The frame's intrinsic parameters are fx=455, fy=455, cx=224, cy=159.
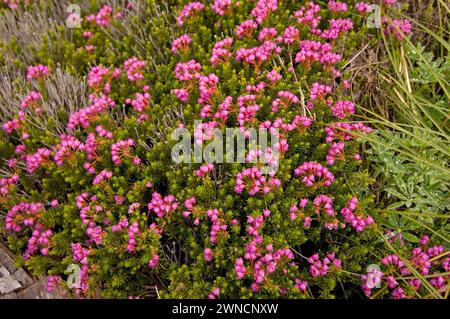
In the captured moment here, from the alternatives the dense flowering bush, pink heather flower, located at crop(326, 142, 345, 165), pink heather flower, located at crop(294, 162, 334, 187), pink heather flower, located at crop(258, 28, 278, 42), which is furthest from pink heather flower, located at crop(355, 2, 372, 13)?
pink heather flower, located at crop(294, 162, 334, 187)

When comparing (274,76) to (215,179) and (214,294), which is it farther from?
(214,294)

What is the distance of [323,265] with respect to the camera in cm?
321

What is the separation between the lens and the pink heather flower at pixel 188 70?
3740 millimetres

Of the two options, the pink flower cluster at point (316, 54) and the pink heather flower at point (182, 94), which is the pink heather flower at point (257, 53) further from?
the pink heather flower at point (182, 94)

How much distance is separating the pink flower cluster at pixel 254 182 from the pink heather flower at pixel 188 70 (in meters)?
1.03

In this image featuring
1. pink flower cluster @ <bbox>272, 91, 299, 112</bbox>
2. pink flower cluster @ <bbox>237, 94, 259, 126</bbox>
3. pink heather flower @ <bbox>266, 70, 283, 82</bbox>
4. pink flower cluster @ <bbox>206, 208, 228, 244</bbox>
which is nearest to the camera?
pink flower cluster @ <bbox>206, 208, 228, 244</bbox>

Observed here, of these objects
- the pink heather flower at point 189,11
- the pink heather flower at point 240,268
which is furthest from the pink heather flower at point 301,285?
the pink heather flower at point 189,11

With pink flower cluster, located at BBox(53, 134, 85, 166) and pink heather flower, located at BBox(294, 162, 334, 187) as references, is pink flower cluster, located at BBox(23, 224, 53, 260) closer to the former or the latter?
pink flower cluster, located at BBox(53, 134, 85, 166)

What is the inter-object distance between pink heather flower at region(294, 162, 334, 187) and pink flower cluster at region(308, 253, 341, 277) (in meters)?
0.51

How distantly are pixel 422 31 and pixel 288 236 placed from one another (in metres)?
2.61

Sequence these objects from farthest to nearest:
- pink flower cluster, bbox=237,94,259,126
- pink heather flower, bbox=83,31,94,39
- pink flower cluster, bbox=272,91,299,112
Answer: pink heather flower, bbox=83,31,94,39
pink flower cluster, bbox=272,91,299,112
pink flower cluster, bbox=237,94,259,126

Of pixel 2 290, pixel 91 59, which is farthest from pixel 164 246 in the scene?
pixel 91 59

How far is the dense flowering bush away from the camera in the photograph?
316cm

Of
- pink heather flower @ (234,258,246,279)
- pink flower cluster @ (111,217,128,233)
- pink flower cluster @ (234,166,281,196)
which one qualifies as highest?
pink flower cluster @ (234,166,281,196)
